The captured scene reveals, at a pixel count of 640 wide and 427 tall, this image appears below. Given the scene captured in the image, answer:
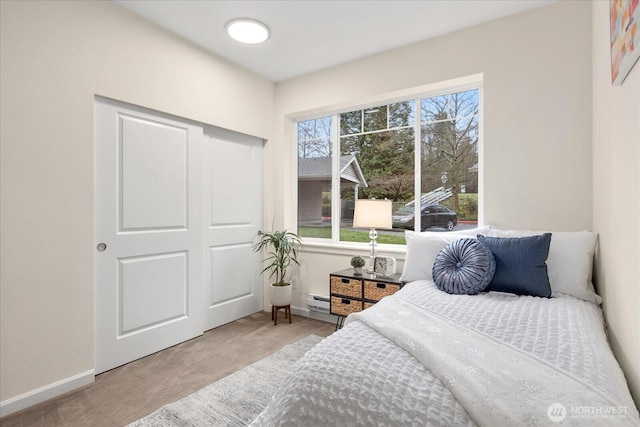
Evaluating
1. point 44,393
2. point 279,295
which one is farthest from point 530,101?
point 44,393

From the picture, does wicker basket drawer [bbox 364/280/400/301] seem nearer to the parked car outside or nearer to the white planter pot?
the parked car outside

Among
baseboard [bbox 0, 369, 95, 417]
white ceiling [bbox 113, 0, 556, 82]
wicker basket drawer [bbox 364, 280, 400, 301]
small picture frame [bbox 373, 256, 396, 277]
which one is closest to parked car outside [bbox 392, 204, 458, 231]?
small picture frame [bbox 373, 256, 396, 277]

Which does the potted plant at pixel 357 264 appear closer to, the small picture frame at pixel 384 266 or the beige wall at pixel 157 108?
the small picture frame at pixel 384 266

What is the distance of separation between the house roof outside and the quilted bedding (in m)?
2.33

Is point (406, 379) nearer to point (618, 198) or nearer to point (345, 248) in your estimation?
point (618, 198)

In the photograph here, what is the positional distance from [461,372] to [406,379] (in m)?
0.16

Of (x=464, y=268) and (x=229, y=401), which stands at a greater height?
(x=464, y=268)

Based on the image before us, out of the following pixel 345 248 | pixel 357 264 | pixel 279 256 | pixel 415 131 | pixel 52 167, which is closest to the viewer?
pixel 52 167

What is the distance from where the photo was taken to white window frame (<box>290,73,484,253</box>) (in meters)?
2.92

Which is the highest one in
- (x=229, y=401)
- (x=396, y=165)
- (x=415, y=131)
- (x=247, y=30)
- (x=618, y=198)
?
(x=247, y=30)

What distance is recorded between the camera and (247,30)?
2.77m

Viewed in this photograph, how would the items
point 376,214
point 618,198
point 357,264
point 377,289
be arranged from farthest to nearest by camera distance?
point 357,264 → point 376,214 → point 377,289 → point 618,198

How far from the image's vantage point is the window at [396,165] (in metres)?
3.05

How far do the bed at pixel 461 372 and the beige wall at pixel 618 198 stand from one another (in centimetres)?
11
